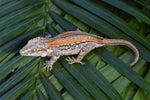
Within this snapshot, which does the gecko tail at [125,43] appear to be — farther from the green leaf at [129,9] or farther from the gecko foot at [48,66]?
the gecko foot at [48,66]

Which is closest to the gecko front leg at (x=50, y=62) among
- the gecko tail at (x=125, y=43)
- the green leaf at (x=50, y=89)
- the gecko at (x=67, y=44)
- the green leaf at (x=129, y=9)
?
the gecko at (x=67, y=44)

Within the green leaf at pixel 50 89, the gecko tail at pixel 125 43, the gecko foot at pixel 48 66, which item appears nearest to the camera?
the green leaf at pixel 50 89

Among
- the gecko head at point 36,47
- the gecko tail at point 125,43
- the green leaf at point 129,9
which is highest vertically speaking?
the gecko head at point 36,47

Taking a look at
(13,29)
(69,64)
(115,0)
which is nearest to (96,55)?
(69,64)

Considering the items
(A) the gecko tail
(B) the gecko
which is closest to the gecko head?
(B) the gecko

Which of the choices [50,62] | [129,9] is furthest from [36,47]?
[129,9]

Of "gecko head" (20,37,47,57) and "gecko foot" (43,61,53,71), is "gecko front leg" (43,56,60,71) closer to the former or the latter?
"gecko foot" (43,61,53,71)

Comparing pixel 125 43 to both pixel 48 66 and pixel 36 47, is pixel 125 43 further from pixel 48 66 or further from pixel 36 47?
pixel 36 47

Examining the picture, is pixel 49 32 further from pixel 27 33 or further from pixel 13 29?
pixel 13 29
